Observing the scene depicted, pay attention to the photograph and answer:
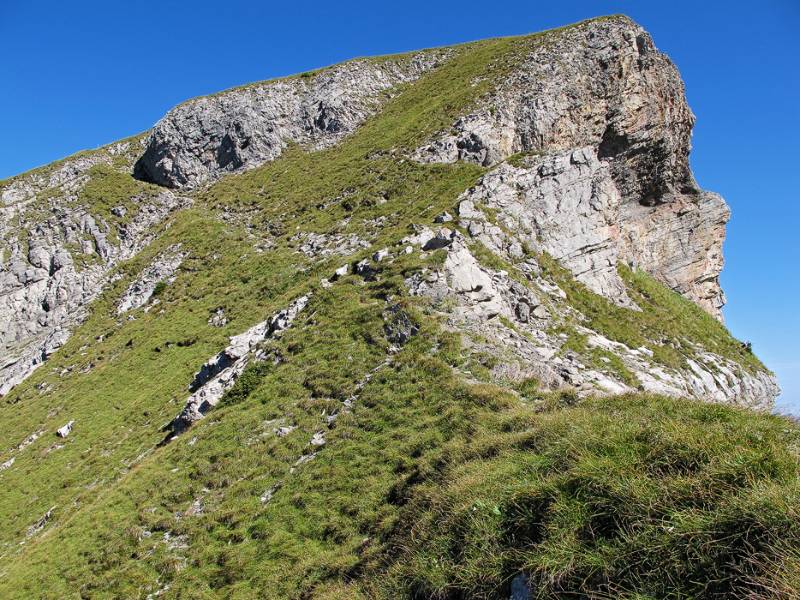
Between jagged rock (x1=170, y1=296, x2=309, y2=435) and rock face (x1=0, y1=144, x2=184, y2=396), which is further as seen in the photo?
rock face (x1=0, y1=144, x2=184, y2=396)

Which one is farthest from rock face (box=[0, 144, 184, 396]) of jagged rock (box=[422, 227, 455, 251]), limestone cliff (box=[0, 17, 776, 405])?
jagged rock (box=[422, 227, 455, 251])

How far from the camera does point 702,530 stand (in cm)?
474

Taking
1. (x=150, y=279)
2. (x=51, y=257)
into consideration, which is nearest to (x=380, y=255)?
(x=150, y=279)

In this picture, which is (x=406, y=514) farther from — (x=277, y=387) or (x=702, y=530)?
(x=277, y=387)

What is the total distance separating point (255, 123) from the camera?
6112cm

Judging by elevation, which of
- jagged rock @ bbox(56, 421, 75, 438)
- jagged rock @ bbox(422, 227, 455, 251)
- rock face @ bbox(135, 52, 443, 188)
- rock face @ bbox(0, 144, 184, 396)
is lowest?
jagged rock @ bbox(56, 421, 75, 438)

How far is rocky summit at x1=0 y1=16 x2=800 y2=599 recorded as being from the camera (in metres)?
6.24

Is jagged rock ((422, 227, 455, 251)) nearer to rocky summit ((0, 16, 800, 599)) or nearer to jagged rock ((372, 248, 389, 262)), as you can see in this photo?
rocky summit ((0, 16, 800, 599))

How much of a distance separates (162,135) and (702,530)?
2930 inches

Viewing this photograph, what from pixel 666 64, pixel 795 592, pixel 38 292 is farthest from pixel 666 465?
pixel 38 292

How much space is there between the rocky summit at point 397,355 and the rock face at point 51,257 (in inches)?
14.5

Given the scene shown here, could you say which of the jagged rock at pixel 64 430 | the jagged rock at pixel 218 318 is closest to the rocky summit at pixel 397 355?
the jagged rock at pixel 218 318

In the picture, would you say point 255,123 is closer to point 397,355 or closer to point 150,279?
point 150,279

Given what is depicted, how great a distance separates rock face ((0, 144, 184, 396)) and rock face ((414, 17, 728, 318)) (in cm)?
3848
